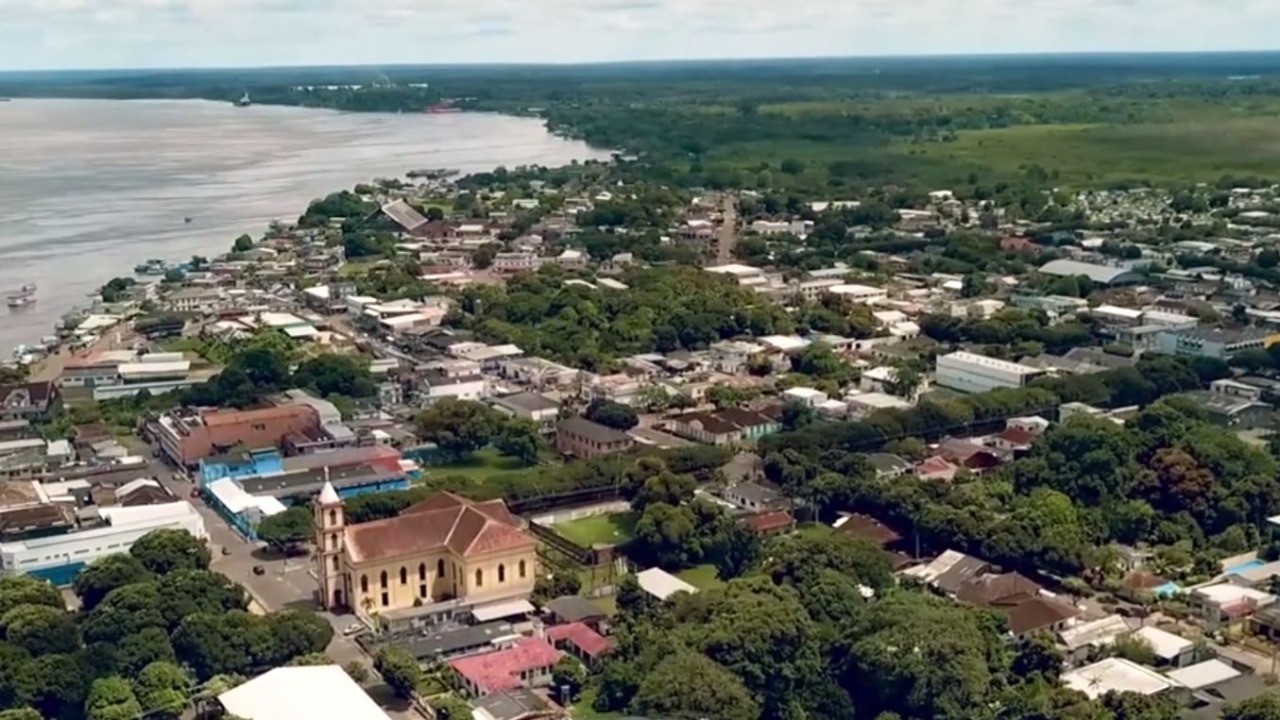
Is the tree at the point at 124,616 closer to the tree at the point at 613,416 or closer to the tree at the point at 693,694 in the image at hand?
the tree at the point at 693,694

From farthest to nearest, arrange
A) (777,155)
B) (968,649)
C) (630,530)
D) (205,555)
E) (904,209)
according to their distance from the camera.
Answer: (777,155), (904,209), (630,530), (205,555), (968,649)

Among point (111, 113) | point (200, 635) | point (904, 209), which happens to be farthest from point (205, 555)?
point (111, 113)

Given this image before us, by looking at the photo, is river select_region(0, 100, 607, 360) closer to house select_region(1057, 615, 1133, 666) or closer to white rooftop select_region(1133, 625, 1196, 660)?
house select_region(1057, 615, 1133, 666)

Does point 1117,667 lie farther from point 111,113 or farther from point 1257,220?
point 111,113

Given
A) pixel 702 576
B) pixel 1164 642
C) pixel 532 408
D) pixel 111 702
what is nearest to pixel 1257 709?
pixel 1164 642

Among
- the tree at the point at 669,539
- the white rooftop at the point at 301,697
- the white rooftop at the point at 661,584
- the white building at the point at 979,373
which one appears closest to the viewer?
the white rooftop at the point at 301,697

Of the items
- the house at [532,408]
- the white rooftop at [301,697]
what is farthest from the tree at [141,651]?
the house at [532,408]

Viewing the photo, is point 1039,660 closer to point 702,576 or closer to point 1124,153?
point 702,576
